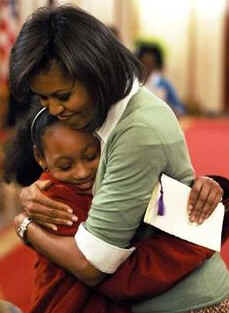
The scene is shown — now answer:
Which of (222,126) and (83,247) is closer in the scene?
(83,247)

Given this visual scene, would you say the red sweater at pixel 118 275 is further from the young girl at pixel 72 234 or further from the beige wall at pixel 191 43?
the beige wall at pixel 191 43

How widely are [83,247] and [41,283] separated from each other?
0.71ft

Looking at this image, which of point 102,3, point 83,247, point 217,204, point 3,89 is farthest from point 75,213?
point 102,3

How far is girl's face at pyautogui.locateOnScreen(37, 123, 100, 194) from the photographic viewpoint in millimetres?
1571

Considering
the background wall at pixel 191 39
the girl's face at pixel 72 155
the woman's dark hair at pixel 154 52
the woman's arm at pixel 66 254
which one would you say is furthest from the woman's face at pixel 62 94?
the background wall at pixel 191 39

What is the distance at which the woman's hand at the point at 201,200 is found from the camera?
1.46m

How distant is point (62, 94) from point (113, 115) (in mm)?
122

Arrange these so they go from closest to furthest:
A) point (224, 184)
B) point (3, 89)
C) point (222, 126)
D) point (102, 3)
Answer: point (224, 184) < point (3, 89) < point (102, 3) < point (222, 126)

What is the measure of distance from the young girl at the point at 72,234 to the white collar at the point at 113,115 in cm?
11

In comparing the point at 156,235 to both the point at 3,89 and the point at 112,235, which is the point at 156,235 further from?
the point at 3,89

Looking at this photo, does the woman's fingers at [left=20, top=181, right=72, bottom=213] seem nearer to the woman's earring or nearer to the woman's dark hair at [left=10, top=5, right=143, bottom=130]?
the woman's earring

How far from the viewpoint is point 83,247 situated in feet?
4.67

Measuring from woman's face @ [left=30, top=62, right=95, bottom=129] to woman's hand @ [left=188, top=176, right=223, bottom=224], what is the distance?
0.87 feet

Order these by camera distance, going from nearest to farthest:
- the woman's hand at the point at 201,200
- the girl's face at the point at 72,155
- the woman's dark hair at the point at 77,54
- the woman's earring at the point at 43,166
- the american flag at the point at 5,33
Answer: the woman's dark hair at the point at 77,54 → the woman's hand at the point at 201,200 → the girl's face at the point at 72,155 → the woman's earring at the point at 43,166 → the american flag at the point at 5,33
